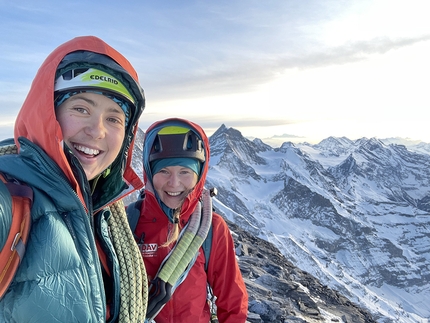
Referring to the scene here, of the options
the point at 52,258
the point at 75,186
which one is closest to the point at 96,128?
the point at 75,186

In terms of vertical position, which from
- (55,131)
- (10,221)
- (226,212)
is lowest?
(226,212)

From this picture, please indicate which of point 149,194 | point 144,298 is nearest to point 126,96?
point 144,298

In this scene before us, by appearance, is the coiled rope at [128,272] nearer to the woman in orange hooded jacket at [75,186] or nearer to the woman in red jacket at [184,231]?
the woman in orange hooded jacket at [75,186]

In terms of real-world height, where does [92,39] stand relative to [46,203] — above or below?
above

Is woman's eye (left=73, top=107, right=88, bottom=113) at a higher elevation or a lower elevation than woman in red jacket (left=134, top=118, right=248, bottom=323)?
higher

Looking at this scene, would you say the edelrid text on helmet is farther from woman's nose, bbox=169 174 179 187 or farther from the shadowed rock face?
the shadowed rock face

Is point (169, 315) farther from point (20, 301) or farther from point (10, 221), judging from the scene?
point (10, 221)

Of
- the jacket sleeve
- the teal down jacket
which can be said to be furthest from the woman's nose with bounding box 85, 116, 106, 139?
the jacket sleeve
